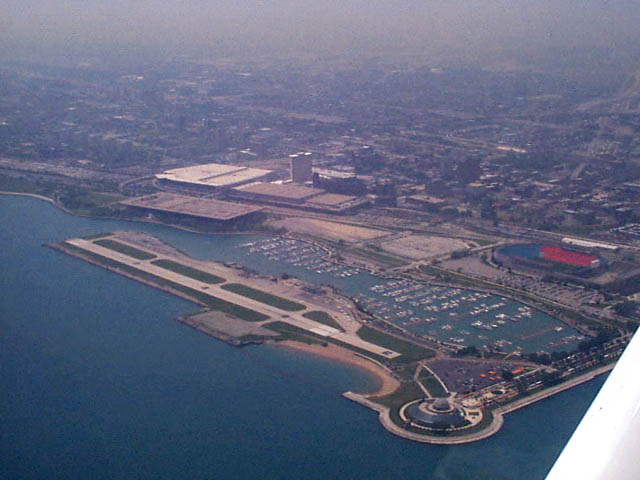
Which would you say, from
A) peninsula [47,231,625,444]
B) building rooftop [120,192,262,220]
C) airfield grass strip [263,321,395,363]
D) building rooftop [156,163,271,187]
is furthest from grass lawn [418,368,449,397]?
building rooftop [156,163,271,187]

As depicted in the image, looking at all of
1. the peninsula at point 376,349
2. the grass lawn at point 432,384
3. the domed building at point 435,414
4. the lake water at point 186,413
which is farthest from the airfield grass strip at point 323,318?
the domed building at point 435,414

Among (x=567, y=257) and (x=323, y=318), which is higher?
(x=567, y=257)

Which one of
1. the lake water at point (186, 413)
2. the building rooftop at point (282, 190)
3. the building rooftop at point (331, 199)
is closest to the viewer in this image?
the lake water at point (186, 413)

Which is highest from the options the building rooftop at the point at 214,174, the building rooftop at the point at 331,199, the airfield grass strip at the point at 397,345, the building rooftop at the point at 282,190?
the building rooftop at the point at 214,174

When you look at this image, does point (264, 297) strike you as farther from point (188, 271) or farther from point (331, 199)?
point (331, 199)

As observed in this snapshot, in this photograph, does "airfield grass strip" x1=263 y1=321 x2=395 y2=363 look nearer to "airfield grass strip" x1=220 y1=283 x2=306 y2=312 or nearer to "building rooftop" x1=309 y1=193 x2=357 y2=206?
"airfield grass strip" x1=220 y1=283 x2=306 y2=312

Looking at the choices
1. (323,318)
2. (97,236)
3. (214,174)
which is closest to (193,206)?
(97,236)

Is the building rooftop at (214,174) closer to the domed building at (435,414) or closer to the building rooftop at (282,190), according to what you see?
the building rooftop at (282,190)
